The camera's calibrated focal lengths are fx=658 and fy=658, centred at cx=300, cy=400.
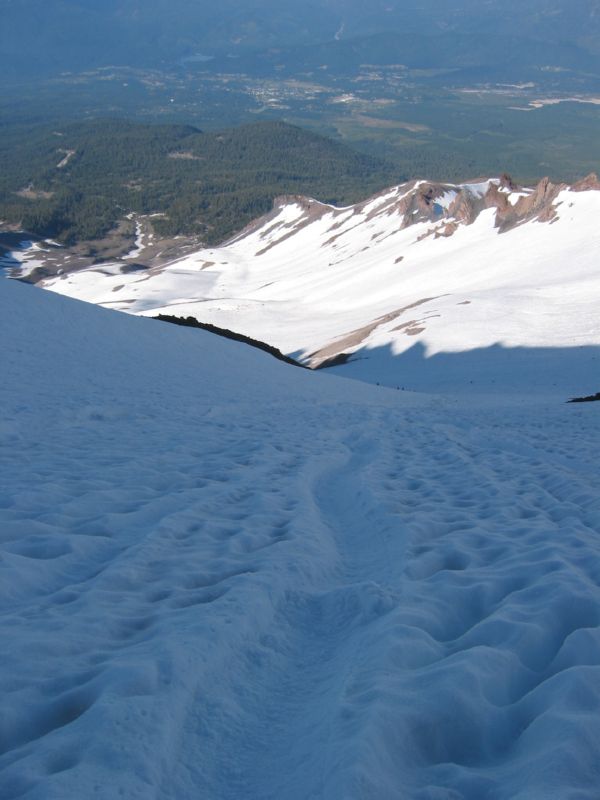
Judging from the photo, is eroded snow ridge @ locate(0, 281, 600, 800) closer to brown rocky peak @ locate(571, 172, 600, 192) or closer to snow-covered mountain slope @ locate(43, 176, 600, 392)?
snow-covered mountain slope @ locate(43, 176, 600, 392)

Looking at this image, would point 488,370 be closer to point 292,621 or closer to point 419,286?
point 292,621

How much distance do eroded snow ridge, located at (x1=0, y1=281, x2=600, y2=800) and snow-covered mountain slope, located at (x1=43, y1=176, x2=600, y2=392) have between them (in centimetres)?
1975

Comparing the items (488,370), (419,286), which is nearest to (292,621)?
(488,370)

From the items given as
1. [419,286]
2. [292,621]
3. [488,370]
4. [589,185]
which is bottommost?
[292,621]

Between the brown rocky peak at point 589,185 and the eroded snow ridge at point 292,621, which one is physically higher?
the brown rocky peak at point 589,185

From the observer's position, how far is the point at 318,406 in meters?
17.8

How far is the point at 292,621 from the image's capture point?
5445 millimetres

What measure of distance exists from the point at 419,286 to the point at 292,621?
53391mm

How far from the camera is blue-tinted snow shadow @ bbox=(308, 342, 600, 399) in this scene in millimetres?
26906

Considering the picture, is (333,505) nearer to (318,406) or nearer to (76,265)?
(318,406)

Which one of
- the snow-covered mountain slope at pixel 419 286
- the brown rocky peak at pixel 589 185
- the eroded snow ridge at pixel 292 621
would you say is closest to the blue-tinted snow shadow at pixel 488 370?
the snow-covered mountain slope at pixel 419 286

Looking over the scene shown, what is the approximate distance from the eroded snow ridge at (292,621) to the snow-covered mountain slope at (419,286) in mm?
19750

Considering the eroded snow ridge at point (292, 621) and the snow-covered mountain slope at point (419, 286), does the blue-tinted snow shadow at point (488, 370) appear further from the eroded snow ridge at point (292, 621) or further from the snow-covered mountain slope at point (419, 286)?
the eroded snow ridge at point (292, 621)

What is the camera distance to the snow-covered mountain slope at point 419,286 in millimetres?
32719
